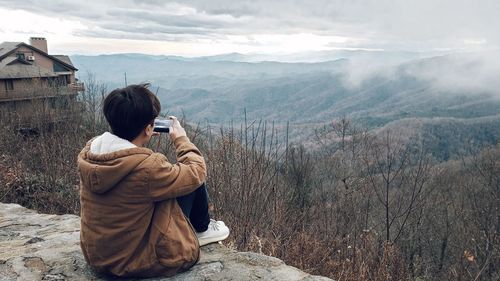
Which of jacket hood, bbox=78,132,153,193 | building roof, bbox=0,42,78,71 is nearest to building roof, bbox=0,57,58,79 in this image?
building roof, bbox=0,42,78,71

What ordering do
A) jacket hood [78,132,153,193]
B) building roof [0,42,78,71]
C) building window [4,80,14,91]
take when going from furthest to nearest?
1. building roof [0,42,78,71]
2. building window [4,80,14,91]
3. jacket hood [78,132,153,193]

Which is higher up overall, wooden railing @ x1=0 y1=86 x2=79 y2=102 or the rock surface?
wooden railing @ x1=0 y1=86 x2=79 y2=102

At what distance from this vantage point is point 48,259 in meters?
2.96

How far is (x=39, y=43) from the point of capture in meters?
23.5

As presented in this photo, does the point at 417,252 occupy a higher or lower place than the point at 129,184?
lower

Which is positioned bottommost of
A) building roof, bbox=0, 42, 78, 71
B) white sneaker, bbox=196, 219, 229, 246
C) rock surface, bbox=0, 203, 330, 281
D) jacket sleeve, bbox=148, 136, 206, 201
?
rock surface, bbox=0, 203, 330, 281

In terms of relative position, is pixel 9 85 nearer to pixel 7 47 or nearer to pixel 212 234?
pixel 7 47

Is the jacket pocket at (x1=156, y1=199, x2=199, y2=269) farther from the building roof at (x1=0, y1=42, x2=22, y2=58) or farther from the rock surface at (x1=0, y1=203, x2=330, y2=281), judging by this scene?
the building roof at (x1=0, y1=42, x2=22, y2=58)

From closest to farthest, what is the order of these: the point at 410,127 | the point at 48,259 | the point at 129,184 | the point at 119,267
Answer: the point at 129,184
the point at 119,267
the point at 48,259
the point at 410,127

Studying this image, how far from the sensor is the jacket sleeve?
2.26 m

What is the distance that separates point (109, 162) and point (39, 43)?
24846mm

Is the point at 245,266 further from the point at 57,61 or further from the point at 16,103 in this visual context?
→ the point at 57,61

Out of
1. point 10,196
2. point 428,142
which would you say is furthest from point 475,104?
point 10,196

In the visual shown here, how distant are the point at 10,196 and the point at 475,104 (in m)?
215
